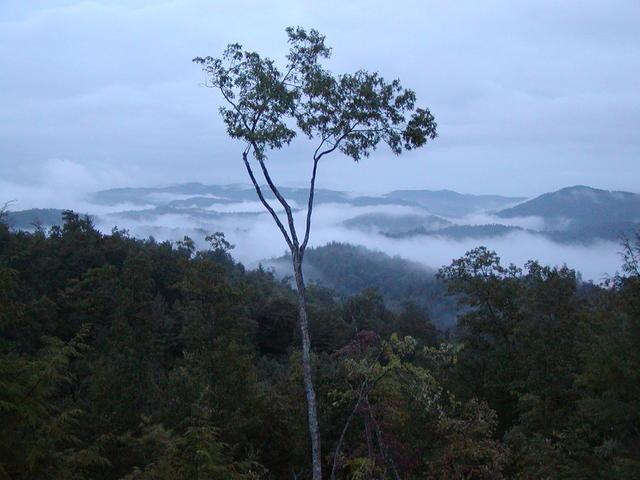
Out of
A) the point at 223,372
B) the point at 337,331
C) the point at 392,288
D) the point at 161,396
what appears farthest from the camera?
the point at 392,288

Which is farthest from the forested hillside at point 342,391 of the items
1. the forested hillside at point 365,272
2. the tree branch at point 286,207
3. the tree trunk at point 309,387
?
the forested hillside at point 365,272

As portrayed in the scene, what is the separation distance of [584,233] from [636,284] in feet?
520

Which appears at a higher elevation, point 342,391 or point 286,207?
point 286,207

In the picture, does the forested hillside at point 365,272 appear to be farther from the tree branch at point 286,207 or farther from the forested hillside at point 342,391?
the tree branch at point 286,207

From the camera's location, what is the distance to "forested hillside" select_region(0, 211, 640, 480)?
8055 mm

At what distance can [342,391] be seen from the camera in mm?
14914

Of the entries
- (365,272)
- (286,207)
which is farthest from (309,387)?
(365,272)

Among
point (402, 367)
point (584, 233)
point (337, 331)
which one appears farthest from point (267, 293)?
point (584, 233)

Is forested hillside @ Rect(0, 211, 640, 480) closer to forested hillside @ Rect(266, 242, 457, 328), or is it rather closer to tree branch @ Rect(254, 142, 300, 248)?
tree branch @ Rect(254, 142, 300, 248)

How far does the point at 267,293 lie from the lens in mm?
50781

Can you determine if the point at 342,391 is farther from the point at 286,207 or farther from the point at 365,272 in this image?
the point at 365,272

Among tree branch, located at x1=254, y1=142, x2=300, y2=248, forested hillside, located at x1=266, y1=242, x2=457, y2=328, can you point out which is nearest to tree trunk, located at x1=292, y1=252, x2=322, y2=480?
tree branch, located at x1=254, y1=142, x2=300, y2=248

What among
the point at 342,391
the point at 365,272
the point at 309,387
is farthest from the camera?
the point at 365,272

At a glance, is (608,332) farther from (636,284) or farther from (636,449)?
(636,449)
